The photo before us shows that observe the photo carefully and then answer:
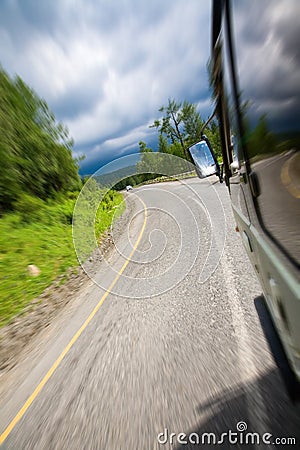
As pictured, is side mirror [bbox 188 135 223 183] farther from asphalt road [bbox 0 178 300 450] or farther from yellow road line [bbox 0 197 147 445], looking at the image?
yellow road line [bbox 0 197 147 445]

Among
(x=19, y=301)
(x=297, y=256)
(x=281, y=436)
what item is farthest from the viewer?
(x=19, y=301)

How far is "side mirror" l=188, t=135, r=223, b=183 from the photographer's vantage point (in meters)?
2.75

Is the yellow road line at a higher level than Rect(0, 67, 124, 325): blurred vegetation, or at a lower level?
lower

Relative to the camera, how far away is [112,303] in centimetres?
402

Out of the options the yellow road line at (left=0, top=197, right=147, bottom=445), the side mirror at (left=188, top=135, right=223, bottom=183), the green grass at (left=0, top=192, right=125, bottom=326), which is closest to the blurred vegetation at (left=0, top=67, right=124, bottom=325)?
the green grass at (left=0, top=192, right=125, bottom=326)

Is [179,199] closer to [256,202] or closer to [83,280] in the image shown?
[83,280]

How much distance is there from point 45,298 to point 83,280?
3.43 ft

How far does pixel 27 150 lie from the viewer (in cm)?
948

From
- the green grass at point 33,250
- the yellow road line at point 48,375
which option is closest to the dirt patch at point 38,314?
the green grass at point 33,250

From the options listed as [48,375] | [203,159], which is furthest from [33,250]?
[203,159]

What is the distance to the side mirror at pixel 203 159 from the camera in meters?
2.75

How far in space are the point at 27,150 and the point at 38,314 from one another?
8.10 metres

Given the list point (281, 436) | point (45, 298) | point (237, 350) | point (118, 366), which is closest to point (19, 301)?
point (45, 298)

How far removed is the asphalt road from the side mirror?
1832mm
